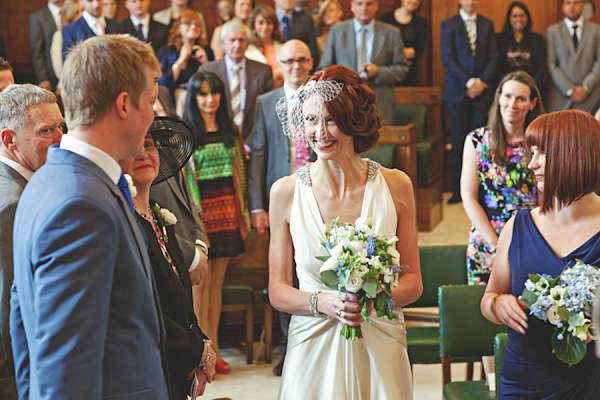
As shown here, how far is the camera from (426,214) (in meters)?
8.52

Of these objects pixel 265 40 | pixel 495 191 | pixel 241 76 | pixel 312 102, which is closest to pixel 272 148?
pixel 241 76

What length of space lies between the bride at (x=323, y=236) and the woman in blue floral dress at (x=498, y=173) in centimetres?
161

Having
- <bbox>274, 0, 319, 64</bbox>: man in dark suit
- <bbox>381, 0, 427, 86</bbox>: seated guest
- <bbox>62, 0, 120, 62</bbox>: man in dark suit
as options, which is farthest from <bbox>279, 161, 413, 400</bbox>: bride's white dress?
<bbox>381, 0, 427, 86</bbox>: seated guest

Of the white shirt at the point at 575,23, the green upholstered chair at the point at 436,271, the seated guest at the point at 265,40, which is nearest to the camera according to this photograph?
the green upholstered chair at the point at 436,271

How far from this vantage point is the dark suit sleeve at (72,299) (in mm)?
1702

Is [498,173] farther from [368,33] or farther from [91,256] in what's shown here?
[368,33]

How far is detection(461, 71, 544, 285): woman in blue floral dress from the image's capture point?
4426 millimetres

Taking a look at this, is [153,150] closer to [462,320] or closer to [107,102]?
[107,102]

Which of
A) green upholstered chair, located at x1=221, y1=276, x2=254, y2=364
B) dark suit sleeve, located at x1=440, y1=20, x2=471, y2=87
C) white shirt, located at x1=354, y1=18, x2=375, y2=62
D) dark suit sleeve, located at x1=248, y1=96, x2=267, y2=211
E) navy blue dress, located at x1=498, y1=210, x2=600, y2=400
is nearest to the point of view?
navy blue dress, located at x1=498, y1=210, x2=600, y2=400

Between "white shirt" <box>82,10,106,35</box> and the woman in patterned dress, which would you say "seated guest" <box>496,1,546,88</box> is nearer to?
"white shirt" <box>82,10,106,35</box>

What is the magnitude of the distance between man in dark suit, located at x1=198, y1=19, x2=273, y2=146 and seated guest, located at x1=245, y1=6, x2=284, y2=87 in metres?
0.89

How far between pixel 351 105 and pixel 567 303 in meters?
0.96

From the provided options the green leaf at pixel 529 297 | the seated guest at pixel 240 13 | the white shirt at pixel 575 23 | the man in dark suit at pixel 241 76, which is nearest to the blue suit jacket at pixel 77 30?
the seated guest at pixel 240 13

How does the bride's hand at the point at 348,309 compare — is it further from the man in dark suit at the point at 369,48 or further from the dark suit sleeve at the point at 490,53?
the dark suit sleeve at the point at 490,53
